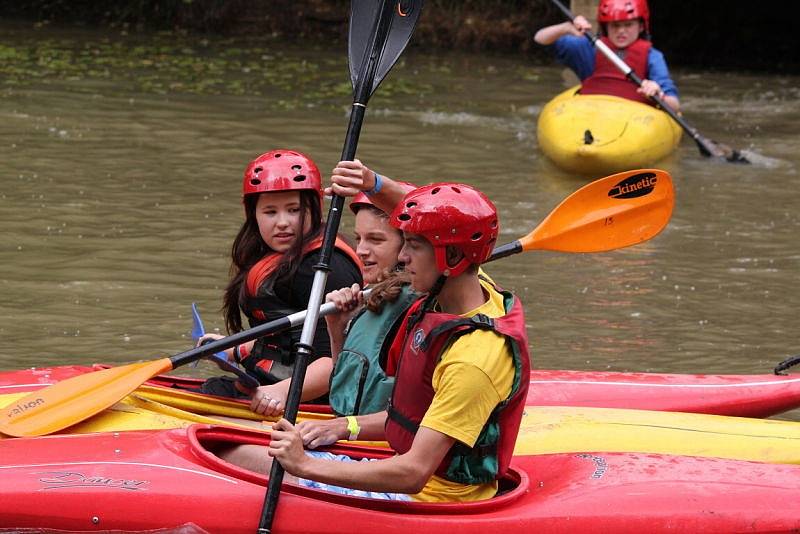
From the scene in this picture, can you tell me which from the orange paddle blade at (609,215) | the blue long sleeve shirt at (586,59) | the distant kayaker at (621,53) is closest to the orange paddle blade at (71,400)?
the orange paddle blade at (609,215)

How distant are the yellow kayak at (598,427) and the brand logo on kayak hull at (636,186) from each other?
1047 mm

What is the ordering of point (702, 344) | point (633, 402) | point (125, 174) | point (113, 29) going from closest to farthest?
point (633, 402), point (702, 344), point (125, 174), point (113, 29)

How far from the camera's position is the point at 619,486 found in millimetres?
3830

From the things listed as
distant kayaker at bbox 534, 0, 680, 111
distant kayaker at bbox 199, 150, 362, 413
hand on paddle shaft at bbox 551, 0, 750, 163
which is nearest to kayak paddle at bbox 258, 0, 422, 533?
distant kayaker at bbox 199, 150, 362, 413

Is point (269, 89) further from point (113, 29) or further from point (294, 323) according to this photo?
point (294, 323)

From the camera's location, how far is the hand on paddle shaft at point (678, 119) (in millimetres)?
9859

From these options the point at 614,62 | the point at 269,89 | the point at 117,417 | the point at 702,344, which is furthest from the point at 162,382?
the point at 269,89

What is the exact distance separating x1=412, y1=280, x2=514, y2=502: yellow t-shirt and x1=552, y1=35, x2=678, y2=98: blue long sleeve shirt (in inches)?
276

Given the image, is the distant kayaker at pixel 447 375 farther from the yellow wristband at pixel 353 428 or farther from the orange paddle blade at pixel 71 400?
the orange paddle blade at pixel 71 400

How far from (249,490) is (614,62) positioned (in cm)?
679

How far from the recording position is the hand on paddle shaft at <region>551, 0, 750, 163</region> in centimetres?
986

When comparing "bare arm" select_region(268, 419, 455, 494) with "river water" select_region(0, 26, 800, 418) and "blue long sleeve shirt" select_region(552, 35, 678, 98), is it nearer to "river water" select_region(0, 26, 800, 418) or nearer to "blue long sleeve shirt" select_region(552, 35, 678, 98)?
"river water" select_region(0, 26, 800, 418)

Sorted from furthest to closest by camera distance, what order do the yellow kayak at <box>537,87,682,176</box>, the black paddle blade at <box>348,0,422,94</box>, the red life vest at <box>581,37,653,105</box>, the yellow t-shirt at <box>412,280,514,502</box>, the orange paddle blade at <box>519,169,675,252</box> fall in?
the red life vest at <box>581,37,653,105</box>, the yellow kayak at <box>537,87,682,176</box>, the orange paddle blade at <box>519,169,675,252</box>, the black paddle blade at <box>348,0,422,94</box>, the yellow t-shirt at <box>412,280,514,502</box>

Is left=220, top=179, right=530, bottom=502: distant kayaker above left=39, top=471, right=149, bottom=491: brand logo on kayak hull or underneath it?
above
